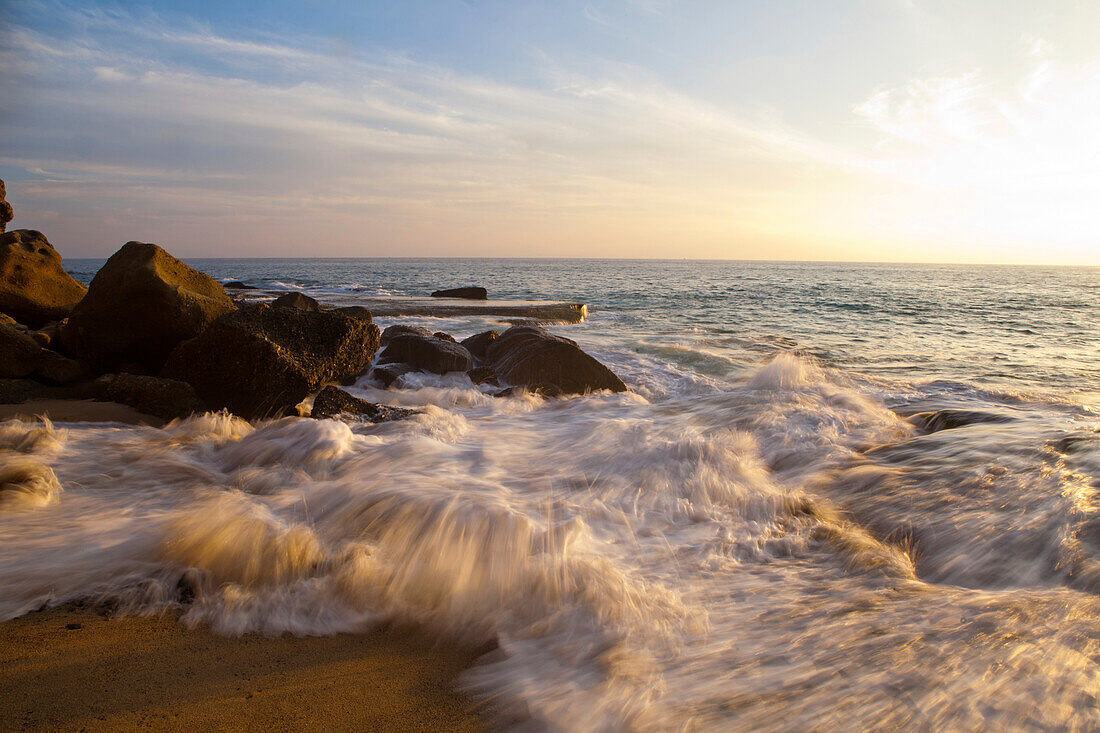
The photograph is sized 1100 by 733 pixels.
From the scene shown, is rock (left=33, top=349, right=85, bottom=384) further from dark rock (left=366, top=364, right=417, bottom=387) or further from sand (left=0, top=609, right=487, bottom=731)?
sand (left=0, top=609, right=487, bottom=731)

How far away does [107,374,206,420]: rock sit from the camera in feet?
14.9

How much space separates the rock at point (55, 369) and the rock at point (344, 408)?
2.29m

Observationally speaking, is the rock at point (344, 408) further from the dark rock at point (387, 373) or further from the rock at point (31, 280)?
the rock at point (31, 280)

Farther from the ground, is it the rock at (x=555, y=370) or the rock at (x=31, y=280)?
the rock at (x=31, y=280)

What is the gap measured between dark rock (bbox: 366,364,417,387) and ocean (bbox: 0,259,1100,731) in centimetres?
159

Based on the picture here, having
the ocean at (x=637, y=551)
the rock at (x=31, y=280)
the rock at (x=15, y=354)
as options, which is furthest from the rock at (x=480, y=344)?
the rock at (x=31, y=280)

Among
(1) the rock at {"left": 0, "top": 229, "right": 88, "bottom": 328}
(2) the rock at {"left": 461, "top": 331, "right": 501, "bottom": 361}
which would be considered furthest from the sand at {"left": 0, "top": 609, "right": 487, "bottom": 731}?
(1) the rock at {"left": 0, "top": 229, "right": 88, "bottom": 328}

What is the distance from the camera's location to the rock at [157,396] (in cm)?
453

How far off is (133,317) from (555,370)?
4481mm

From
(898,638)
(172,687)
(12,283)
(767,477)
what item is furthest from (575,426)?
(12,283)

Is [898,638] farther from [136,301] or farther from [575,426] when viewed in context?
[136,301]

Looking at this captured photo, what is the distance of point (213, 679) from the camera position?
181 cm

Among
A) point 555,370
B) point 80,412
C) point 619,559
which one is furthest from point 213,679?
point 555,370

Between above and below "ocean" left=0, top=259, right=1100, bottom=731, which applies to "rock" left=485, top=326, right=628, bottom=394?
above
